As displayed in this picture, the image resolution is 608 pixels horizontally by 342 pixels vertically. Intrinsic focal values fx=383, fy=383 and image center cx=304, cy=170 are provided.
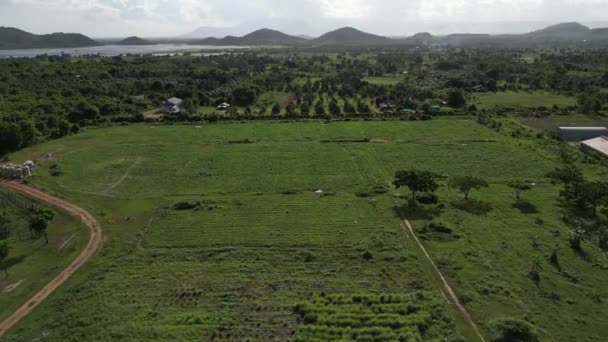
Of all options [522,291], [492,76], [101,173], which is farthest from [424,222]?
[492,76]

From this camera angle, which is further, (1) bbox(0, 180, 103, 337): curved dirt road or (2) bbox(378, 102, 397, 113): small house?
(2) bbox(378, 102, 397, 113): small house

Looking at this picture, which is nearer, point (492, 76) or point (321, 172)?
point (321, 172)

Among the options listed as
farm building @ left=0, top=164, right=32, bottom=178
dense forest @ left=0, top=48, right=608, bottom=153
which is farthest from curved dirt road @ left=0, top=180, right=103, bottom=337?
dense forest @ left=0, top=48, right=608, bottom=153

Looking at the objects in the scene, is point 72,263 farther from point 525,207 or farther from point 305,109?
point 305,109

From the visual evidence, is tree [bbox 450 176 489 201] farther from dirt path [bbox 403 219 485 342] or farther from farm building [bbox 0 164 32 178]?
farm building [bbox 0 164 32 178]

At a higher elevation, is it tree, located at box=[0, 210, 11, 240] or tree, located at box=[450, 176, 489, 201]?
tree, located at box=[450, 176, 489, 201]

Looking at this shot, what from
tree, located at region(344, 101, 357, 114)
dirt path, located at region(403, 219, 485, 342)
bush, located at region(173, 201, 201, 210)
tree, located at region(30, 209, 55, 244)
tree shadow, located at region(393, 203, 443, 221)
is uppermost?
tree, located at region(344, 101, 357, 114)

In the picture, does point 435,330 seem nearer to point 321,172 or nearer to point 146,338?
point 146,338
